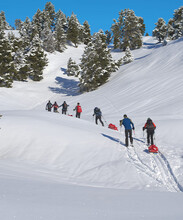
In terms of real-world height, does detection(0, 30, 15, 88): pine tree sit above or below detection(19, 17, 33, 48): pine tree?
below

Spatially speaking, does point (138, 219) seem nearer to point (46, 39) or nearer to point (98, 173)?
point (98, 173)

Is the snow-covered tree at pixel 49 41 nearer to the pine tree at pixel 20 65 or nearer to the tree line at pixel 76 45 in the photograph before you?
the tree line at pixel 76 45

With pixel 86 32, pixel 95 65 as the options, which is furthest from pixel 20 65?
pixel 86 32

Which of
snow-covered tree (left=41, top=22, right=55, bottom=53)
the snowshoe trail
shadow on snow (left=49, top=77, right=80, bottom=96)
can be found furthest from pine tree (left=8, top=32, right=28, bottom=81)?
the snowshoe trail

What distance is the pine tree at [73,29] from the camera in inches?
3044

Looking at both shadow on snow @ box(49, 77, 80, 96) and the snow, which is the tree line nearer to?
shadow on snow @ box(49, 77, 80, 96)

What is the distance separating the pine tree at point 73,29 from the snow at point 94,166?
189 ft

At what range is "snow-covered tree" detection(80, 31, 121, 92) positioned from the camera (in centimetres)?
3788

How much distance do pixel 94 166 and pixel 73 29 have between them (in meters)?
77.8

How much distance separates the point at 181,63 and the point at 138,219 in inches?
1349

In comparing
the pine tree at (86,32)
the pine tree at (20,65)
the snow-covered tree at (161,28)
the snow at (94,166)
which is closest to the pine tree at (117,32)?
the snow-covered tree at (161,28)

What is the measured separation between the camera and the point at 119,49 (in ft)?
245

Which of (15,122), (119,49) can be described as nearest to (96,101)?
(15,122)

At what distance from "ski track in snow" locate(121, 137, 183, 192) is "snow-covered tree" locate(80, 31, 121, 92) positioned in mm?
28258
